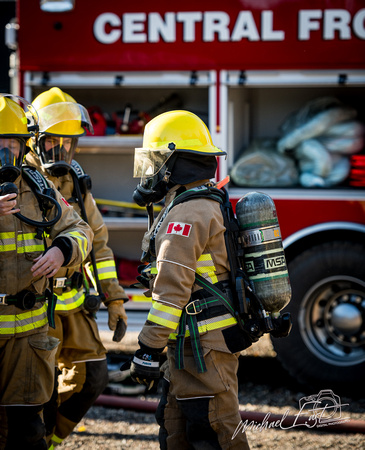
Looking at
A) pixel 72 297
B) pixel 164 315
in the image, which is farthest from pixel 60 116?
pixel 164 315

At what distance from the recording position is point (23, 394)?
2852mm

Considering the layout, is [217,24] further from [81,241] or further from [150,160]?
[81,241]

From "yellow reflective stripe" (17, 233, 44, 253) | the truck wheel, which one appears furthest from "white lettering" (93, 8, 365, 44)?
"yellow reflective stripe" (17, 233, 44, 253)

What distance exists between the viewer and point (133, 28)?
4.98 m

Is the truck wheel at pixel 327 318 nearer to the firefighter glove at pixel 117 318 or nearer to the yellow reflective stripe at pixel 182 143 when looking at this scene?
the firefighter glove at pixel 117 318

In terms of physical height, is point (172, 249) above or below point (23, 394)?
above

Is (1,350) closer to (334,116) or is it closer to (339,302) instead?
(339,302)

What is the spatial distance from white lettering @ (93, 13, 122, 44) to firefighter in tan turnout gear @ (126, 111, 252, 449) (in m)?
2.30

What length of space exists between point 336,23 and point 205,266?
2.78m

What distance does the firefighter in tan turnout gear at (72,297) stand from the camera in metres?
3.54

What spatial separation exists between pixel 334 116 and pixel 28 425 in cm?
333

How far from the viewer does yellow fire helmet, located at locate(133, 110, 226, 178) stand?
285 centimetres

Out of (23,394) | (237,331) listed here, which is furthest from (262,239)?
(23,394)
